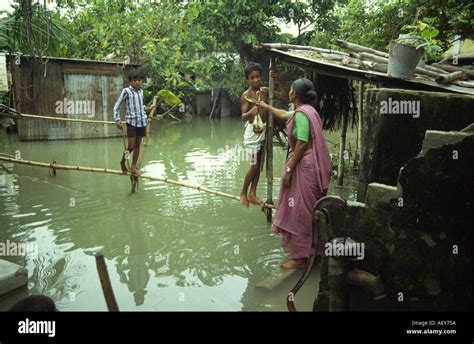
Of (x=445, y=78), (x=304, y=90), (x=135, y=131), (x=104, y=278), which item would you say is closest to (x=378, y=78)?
(x=445, y=78)

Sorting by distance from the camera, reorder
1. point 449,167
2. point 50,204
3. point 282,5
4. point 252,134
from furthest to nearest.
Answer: point 282,5 < point 50,204 < point 252,134 < point 449,167

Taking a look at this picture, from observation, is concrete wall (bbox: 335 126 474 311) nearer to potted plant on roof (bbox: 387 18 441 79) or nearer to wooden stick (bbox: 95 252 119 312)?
potted plant on roof (bbox: 387 18 441 79)

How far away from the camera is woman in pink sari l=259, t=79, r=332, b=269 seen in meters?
4.48

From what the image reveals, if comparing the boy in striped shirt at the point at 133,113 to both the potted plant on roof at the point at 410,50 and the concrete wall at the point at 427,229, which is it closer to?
the potted plant on roof at the point at 410,50

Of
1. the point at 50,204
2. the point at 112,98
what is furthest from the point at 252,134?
the point at 112,98

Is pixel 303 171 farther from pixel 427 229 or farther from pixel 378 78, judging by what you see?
pixel 427 229

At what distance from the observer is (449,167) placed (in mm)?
3104

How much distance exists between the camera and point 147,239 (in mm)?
5770

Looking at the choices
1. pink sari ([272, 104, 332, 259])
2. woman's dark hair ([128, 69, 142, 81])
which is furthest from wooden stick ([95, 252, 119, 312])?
woman's dark hair ([128, 69, 142, 81])

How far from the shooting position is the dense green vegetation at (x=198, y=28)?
8.57 m

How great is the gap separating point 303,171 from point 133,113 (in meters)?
4.32

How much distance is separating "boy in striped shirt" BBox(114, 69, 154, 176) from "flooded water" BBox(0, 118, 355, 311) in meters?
0.79

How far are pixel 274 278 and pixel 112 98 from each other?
38.3 ft

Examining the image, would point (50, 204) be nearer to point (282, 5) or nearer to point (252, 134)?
point (252, 134)
